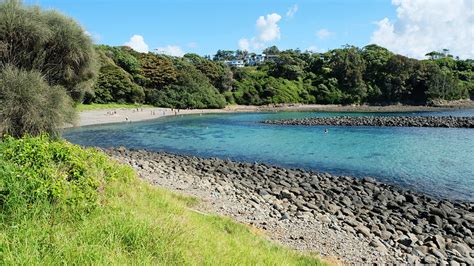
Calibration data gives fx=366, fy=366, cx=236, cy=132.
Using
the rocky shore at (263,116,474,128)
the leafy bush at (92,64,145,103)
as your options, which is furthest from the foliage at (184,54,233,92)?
the rocky shore at (263,116,474,128)

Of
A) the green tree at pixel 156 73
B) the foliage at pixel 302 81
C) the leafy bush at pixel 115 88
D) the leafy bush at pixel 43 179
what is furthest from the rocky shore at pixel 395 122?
the leafy bush at pixel 43 179

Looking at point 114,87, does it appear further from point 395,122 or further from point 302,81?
point 302,81

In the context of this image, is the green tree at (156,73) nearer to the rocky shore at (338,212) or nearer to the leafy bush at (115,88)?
the leafy bush at (115,88)

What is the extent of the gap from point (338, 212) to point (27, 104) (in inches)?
529

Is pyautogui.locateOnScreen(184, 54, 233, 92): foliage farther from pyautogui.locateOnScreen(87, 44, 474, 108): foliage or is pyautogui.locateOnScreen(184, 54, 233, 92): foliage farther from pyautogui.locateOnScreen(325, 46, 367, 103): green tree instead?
pyautogui.locateOnScreen(325, 46, 367, 103): green tree

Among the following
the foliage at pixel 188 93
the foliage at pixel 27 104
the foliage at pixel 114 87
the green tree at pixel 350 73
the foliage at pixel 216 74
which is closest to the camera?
the foliage at pixel 27 104

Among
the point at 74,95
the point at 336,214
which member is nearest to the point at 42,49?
the point at 74,95

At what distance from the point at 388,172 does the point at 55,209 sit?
70.9 feet

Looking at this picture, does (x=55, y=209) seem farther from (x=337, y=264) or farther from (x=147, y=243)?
(x=337, y=264)

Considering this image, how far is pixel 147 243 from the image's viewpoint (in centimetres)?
500

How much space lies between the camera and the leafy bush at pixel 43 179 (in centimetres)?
518

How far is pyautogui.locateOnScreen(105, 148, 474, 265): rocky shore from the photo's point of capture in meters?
9.61

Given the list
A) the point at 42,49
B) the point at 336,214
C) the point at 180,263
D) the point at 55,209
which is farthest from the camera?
the point at 42,49

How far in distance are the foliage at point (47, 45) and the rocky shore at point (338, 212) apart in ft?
18.2
